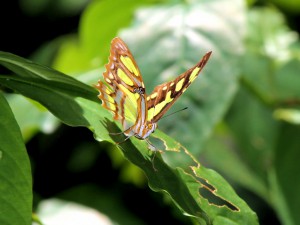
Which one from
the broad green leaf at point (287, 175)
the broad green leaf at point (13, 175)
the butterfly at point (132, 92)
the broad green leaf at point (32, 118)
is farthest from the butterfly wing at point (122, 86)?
the broad green leaf at point (287, 175)

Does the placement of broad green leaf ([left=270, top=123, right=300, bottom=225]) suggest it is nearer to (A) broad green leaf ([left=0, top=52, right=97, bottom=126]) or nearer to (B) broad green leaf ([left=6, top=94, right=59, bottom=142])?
(B) broad green leaf ([left=6, top=94, right=59, bottom=142])

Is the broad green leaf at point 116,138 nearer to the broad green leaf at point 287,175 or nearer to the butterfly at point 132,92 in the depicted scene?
the butterfly at point 132,92

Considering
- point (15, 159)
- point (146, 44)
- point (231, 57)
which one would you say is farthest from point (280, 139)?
point (15, 159)

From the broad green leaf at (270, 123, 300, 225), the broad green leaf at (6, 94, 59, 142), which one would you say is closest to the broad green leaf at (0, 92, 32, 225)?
the broad green leaf at (6, 94, 59, 142)

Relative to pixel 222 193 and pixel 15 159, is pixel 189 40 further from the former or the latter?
pixel 15 159

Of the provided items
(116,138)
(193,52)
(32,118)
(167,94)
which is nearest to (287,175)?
(193,52)

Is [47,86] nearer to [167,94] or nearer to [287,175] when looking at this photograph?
[167,94]
